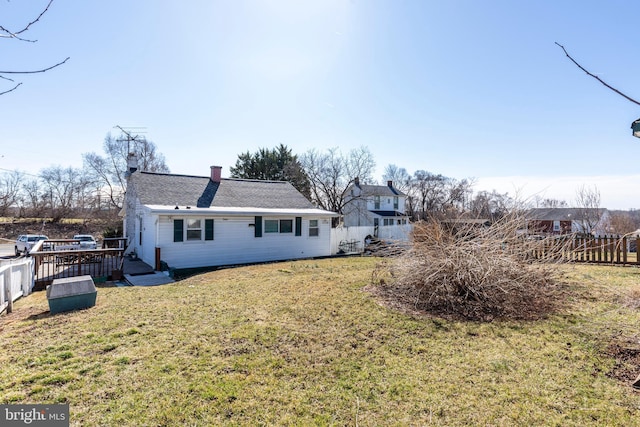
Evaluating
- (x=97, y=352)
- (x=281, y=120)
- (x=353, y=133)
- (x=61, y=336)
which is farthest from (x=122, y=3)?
(x=353, y=133)

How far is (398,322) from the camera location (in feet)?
16.3

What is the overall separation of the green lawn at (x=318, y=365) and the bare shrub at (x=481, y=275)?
54cm

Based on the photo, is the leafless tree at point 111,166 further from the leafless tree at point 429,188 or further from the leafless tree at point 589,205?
the leafless tree at point 589,205

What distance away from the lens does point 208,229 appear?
12.7 metres

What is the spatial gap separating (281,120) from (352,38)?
24.9ft

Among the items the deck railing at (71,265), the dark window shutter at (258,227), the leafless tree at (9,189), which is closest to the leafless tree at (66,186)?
the leafless tree at (9,189)

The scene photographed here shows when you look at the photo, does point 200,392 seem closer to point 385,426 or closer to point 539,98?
point 385,426

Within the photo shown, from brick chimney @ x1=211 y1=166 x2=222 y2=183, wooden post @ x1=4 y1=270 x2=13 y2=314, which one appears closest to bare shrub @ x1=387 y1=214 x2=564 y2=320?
wooden post @ x1=4 y1=270 x2=13 y2=314

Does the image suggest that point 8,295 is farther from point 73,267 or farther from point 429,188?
point 429,188

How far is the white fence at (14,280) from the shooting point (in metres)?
6.00

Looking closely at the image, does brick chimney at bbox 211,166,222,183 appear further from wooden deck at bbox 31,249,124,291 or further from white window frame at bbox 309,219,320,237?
wooden deck at bbox 31,249,124,291

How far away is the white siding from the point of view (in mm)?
11820

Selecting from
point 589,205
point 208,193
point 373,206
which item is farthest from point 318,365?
point 373,206

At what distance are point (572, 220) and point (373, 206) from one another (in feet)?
64.0
